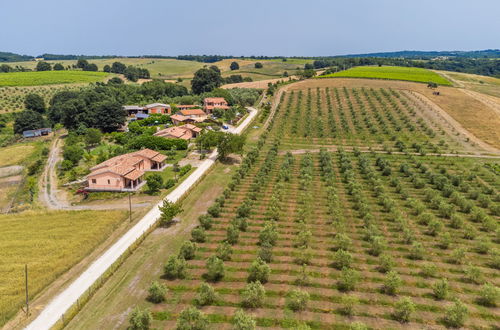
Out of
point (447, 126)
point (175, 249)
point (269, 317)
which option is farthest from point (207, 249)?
point (447, 126)

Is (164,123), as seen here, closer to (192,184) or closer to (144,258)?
(192,184)

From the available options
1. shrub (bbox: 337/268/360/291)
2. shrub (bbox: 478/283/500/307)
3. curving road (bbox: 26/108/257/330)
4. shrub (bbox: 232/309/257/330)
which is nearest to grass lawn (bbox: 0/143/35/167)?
curving road (bbox: 26/108/257/330)

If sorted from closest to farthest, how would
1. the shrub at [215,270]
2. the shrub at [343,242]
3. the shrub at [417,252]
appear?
the shrub at [215,270]
the shrub at [417,252]
the shrub at [343,242]

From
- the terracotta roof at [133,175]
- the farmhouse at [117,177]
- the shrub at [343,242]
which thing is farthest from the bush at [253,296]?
the terracotta roof at [133,175]

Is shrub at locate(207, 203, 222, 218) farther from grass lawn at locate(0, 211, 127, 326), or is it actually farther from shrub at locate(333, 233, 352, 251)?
shrub at locate(333, 233, 352, 251)

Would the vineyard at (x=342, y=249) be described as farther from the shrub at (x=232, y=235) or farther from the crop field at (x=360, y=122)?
the crop field at (x=360, y=122)

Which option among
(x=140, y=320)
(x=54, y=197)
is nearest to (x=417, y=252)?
(x=140, y=320)
